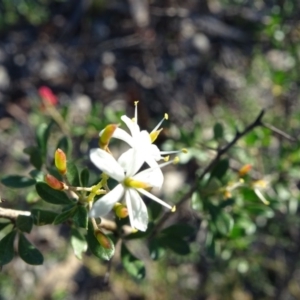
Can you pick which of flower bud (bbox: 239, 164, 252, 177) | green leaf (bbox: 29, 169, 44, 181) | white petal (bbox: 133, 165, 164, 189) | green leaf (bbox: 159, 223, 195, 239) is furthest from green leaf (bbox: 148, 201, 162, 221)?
white petal (bbox: 133, 165, 164, 189)

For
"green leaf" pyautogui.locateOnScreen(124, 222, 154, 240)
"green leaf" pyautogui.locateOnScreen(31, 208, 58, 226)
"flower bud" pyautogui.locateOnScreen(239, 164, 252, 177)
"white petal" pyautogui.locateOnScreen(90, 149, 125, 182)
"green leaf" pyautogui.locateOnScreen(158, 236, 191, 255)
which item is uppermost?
"white petal" pyautogui.locateOnScreen(90, 149, 125, 182)

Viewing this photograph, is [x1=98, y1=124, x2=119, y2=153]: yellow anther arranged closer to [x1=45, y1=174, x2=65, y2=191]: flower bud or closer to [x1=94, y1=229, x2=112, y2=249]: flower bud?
[x1=45, y1=174, x2=65, y2=191]: flower bud

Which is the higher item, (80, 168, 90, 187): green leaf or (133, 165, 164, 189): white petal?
(133, 165, 164, 189): white petal

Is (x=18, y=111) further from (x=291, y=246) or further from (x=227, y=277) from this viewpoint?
(x=291, y=246)

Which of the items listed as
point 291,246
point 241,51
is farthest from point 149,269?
point 241,51

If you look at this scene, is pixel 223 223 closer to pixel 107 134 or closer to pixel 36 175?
pixel 36 175

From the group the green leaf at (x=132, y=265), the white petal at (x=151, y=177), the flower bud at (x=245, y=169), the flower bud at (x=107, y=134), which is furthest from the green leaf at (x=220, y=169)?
the flower bud at (x=107, y=134)
